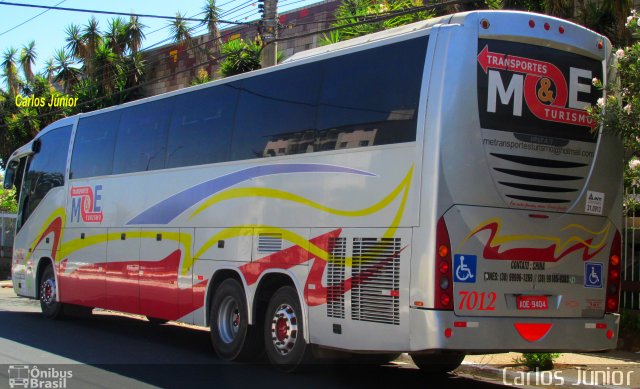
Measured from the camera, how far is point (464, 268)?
297 inches

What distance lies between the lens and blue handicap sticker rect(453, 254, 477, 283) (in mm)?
7492

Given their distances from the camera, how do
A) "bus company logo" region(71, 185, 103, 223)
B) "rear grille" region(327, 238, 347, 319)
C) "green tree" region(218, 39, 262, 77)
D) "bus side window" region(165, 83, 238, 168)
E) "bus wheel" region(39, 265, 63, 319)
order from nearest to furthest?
"rear grille" region(327, 238, 347, 319)
"bus side window" region(165, 83, 238, 168)
"bus company logo" region(71, 185, 103, 223)
"bus wheel" region(39, 265, 63, 319)
"green tree" region(218, 39, 262, 77)

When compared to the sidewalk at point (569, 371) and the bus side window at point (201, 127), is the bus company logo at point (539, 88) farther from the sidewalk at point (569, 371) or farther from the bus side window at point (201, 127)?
the bus side window at point (201, 127)

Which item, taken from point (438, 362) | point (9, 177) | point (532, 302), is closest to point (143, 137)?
point (9, 177)

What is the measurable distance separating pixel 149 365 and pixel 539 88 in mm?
6047

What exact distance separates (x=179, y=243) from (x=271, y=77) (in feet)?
10.1

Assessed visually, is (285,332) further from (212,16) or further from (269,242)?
(212,16)

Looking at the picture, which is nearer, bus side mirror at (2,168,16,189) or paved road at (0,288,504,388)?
paved road at (0,288,504,388)

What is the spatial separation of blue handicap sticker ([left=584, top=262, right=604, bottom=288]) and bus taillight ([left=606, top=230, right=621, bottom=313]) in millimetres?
175

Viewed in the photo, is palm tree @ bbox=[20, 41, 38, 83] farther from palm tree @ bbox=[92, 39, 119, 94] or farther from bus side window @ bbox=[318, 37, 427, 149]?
bus side window @ bbox=[318, 37, 427, 149]

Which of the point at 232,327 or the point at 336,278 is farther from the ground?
the point at 336,278

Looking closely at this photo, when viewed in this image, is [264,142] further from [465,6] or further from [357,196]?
[465,6]

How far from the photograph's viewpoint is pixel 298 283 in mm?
9211

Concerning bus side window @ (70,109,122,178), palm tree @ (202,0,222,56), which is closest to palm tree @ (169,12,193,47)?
palm tree @ (202,0,222,56)
